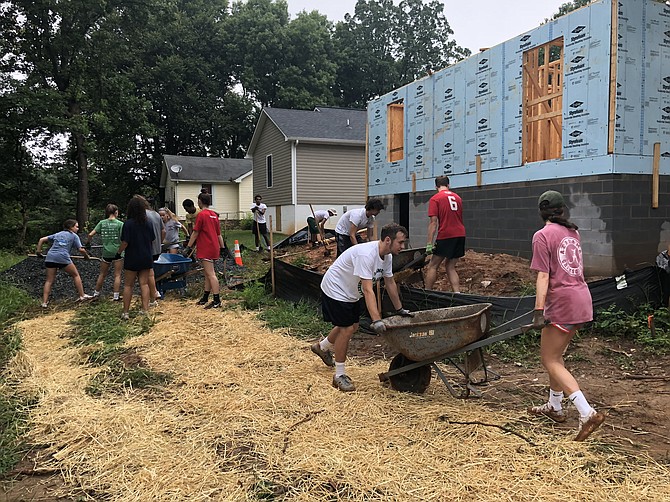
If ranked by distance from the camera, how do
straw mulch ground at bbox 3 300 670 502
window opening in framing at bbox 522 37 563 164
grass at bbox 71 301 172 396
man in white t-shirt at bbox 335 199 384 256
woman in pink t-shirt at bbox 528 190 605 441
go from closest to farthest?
straw mulch ground at bbox 3 300 670 502, woman in pink t-shirt at bbox 528 190 605 441, grass at bbox 71 301 172 396, man in white t-shirt at bbox 335 199 384 256, window opening in framing at bbox 522 37 563 164

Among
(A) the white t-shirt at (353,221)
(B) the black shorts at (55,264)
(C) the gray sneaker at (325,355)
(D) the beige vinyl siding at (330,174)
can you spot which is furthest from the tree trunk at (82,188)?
(C) the gray sneaker at (325,355)

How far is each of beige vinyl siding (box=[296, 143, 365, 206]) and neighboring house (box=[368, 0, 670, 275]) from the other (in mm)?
11098

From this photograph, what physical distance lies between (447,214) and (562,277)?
3.67 metres

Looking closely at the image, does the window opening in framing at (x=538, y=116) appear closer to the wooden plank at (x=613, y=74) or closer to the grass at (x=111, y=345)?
the wooden plank at (x=613, y=74)

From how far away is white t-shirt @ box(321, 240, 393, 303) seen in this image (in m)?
4.18

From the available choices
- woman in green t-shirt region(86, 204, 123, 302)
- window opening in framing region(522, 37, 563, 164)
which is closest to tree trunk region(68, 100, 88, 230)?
woman in green t-shirt region(86, 204, 123, 302)

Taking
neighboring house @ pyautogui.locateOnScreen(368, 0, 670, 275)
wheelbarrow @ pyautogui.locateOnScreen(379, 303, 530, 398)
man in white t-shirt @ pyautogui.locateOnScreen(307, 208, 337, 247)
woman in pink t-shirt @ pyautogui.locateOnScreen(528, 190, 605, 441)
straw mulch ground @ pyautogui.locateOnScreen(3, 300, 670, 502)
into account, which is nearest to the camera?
straw mulch ground @ pyautogui.locateOnScreen(3, 300, 670, 502)

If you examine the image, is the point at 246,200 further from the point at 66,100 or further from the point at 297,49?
the point at 297,49

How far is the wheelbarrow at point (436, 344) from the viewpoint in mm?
3770

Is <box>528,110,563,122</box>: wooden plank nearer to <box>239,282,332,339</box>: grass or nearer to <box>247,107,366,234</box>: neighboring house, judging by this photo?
<box>239,282,332,339</box>: grass

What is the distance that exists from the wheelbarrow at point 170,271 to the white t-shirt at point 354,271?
15.9ft

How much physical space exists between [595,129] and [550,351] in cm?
521

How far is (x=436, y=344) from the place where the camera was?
386 centimetres

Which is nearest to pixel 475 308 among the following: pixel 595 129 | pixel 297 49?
pixel 595 129
